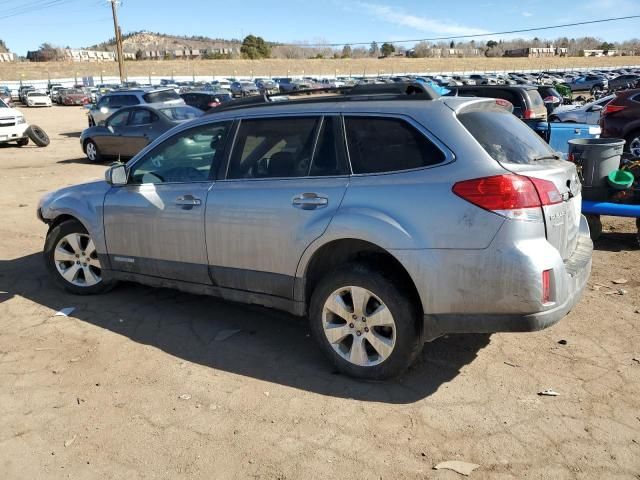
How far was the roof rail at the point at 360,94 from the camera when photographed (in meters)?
3.69

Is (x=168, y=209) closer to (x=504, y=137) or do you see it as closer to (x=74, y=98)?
(x=504, y=137)

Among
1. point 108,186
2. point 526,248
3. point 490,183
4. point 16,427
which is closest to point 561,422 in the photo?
point 526,248

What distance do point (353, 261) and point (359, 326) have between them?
423mm

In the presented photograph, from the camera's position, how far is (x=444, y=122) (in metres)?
3.37

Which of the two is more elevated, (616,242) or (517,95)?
(517,95)

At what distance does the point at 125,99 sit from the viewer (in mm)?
→ 20375

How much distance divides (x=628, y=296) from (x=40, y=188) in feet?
34.5

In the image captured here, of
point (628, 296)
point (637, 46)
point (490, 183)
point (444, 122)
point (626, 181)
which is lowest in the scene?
point (628, 296)

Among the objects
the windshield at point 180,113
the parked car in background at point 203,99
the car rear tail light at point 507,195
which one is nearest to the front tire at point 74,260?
the car rear tail light at point 507,195

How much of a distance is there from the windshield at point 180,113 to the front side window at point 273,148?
33.6 feet

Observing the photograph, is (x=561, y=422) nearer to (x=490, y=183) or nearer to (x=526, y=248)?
(x=526, y=248)

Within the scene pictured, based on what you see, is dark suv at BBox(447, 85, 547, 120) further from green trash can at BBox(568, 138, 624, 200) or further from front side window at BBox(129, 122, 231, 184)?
front side window at BBox(129, 122, 231, 184)

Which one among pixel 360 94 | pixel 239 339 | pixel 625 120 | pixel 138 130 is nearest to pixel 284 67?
pixel 138 130

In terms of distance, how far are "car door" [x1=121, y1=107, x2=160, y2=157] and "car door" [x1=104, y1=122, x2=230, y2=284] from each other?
9419 millimetres
